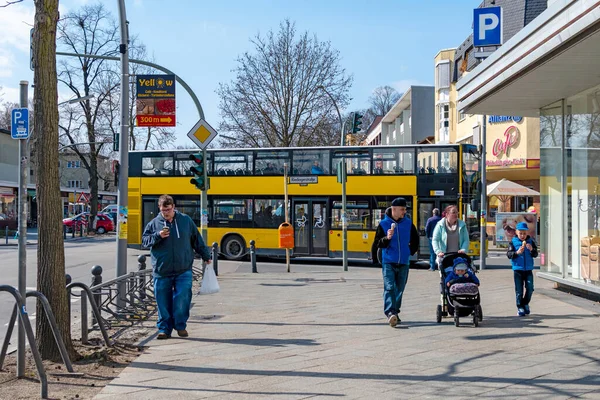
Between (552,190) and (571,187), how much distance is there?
75cm

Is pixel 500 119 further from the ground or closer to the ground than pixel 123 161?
further from the ground

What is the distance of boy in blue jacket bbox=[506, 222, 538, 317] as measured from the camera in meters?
9.53

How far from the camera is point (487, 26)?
53.6ft

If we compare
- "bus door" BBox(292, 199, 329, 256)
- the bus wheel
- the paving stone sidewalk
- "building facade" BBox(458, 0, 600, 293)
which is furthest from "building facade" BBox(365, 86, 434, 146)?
the paving stone sidewalk

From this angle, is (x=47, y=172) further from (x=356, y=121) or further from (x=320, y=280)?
(x=356, y=121)

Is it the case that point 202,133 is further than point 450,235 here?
Yes

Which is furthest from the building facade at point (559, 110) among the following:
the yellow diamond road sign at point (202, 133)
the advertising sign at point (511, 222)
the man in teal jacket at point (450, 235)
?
the advertising sign at point (511, 222)

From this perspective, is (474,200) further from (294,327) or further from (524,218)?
(294,327)

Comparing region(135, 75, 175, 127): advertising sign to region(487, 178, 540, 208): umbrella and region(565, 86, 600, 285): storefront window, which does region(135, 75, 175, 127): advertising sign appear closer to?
region(565, 86, 600, 285): storefront window

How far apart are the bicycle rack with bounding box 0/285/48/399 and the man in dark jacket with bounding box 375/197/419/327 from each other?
183 inches

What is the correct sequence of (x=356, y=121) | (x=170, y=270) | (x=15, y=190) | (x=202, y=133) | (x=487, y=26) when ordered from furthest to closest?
(x=15, y=190), (x=356, y=121), (x=487, y=26), (x=202, y=133), (x=170, y=270)

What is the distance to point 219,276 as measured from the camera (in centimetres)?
1744

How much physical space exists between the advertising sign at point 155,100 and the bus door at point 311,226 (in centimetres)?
849

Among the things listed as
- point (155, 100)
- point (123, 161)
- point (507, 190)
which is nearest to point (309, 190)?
point (155, 100)
